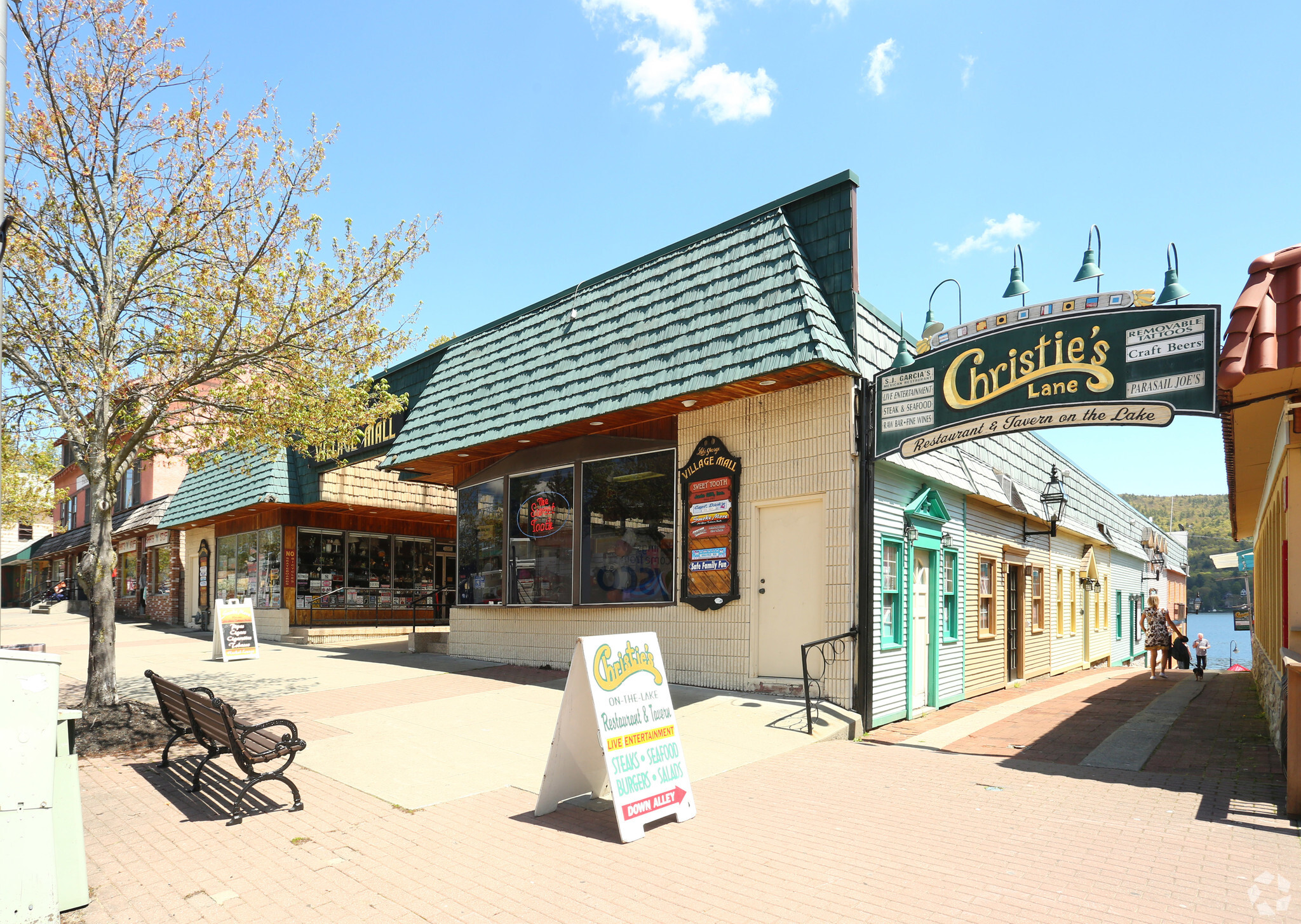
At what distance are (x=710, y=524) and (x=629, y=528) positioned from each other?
1.46m

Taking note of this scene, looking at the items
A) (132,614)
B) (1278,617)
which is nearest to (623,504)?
(1278,617)

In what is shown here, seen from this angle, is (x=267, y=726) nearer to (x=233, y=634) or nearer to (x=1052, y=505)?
(x=233, y=634)

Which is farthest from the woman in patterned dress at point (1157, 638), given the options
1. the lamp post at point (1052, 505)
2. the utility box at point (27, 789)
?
the utility box at point (27, 789)

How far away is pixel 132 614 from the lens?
3022 cm

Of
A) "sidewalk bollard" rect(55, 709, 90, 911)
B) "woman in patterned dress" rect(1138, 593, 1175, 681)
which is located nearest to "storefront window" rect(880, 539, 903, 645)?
"sidewalk bollard" rect(55, 709, 90, 911)

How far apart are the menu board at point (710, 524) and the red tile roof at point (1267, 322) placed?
564 cm

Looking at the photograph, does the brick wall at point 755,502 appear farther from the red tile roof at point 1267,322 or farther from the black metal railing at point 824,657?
the red tile roof at point 1267,322

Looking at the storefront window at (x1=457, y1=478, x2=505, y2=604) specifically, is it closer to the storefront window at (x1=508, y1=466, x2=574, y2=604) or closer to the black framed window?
the storefront window at (x1=508, y1=466, x2=574, y2=604)

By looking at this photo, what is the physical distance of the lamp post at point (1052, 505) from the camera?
16.5 metres

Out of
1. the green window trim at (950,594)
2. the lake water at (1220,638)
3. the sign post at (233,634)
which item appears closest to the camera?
the green window trim at (950,594)

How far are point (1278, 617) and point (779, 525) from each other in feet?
20.8

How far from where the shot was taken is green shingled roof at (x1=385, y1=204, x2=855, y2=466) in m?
9.90

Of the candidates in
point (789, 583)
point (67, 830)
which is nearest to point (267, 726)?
point (67, 830)

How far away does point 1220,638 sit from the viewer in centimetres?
11781
